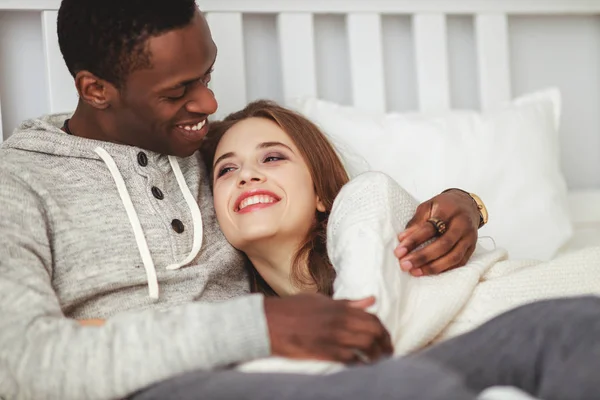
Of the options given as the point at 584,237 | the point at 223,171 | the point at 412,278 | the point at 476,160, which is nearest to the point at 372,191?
the point at 412,278

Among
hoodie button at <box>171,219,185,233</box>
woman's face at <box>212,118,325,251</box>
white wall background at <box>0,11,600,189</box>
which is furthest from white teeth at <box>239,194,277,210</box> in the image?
white wall background at <box>0,11,600,189</box>

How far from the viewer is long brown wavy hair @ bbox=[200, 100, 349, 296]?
1338 millimetres

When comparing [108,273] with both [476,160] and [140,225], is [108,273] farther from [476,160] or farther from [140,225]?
[476,160]

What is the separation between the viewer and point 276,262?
4.46 ft

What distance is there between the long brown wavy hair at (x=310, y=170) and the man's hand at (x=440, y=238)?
181 millimetres

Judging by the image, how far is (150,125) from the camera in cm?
127

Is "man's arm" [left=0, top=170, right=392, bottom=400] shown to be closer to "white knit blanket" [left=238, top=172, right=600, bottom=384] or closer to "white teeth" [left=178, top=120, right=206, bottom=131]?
"white knit blanket" [left=238, top=172, right=600, bottom=384]

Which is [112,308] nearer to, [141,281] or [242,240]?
[141,281]

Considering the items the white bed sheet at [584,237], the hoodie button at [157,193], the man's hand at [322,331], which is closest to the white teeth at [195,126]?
the hoodie button at [157,193]

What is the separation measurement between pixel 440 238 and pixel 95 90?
0.58m

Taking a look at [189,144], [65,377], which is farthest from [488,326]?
[189,144]

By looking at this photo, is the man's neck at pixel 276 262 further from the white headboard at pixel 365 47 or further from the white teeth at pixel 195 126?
the white headboard at pixel 365 47

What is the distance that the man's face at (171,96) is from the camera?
1.21 m

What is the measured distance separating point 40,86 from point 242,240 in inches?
25.2
